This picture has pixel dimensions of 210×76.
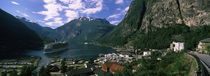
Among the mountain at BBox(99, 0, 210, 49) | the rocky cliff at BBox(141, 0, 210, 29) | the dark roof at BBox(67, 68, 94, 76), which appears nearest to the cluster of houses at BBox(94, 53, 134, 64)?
the dark roof at BBox(67, 68, 94, 76)

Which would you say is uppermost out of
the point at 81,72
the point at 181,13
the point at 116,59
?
the point at 181,13

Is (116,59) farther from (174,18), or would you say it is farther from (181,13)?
(181,13)

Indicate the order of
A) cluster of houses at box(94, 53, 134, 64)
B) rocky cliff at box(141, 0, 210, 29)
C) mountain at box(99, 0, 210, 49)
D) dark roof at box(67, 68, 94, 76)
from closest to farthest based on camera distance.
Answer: dark roof at box(67, 68, 94, 76)
cluster of houses at box(94, 53, 134, 64)
rocky cliff at box(141, 0, 210, 29)
mountain at box(99, 0, 210, 49)

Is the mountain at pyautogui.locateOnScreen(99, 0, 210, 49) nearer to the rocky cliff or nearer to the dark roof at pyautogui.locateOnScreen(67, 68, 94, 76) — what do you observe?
the rocky cliff

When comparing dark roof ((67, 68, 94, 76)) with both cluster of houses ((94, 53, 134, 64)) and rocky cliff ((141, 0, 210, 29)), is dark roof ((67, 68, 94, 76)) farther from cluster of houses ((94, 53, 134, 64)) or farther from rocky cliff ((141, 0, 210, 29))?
rocky cliff ((141, 0, 210, 29))

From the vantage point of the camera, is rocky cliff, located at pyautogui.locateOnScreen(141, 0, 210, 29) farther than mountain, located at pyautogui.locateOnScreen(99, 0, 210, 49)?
No

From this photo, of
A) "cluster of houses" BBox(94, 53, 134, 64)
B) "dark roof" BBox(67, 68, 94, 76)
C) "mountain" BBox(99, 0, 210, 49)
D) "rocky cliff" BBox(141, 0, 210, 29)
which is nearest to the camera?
"dark roof" BBox(67, 68, 94, 76)

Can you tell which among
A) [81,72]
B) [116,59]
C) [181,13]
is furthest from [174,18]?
[81,72]

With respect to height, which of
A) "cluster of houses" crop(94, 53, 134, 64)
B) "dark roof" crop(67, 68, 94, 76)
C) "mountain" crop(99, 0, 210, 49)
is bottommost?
"cluster of houses" crop(94, 53, 134, 64)

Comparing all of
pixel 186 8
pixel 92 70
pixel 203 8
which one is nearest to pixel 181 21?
pixel 186 8

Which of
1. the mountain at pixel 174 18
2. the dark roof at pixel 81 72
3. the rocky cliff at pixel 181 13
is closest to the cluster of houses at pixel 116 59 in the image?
the dark roof at pixel 81 72

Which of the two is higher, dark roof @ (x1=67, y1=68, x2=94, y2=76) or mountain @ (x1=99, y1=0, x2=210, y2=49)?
mountain @ (x1=99, y1=0, x2=210, y2=49)

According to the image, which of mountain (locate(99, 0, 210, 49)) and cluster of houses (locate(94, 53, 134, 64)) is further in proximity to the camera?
mountain (locate(99, 0, 210, 49))

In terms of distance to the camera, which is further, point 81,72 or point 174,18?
point 174,18
